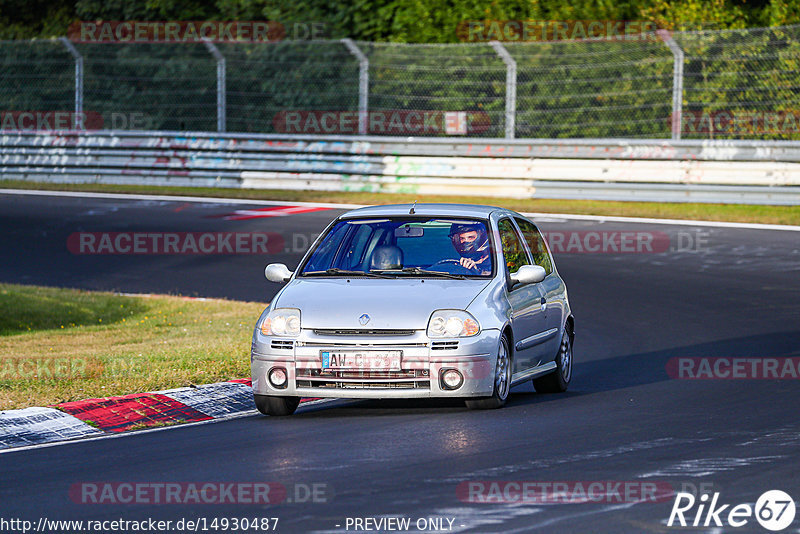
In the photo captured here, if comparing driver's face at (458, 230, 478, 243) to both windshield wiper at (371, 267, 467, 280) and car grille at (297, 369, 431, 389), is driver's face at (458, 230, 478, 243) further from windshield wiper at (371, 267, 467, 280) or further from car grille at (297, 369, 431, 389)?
car grille at (297, 369, 431, 389)

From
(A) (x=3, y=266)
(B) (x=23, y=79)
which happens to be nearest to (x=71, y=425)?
(A) (x=3, y=266)

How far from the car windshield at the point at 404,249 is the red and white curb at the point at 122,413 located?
1169 millimetres

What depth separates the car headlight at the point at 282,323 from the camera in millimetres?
9625

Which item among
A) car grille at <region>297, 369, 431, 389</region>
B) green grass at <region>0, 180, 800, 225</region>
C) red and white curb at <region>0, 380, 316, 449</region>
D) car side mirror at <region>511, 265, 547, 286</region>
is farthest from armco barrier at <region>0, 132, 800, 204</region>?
car grille at <region>297, 369, 431, 389</region>

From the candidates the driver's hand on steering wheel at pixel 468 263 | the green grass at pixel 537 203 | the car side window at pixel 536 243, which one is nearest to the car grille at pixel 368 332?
the driver's hand on steering wheel at pixel 468 263

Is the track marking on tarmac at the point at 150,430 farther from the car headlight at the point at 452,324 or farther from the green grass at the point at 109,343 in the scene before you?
the car headlight at the point at 452,324

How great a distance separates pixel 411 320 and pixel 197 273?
10.4 meters

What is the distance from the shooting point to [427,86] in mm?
27000

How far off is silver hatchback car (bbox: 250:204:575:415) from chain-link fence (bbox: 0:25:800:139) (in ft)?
46.1

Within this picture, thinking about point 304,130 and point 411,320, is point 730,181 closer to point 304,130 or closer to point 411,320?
point 304,130

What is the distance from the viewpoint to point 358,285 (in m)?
9.95

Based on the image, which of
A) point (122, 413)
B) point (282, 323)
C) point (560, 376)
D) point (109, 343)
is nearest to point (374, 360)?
point (282, 323)

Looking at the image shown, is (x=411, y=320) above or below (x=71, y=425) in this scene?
above

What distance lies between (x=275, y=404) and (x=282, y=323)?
0.62m
